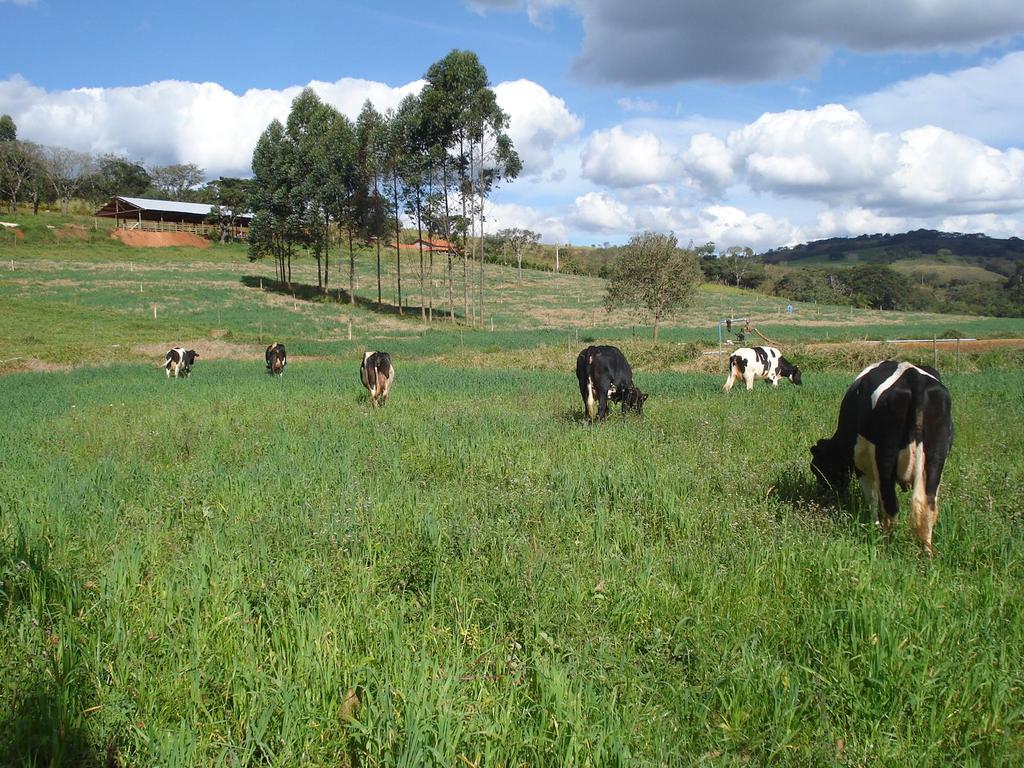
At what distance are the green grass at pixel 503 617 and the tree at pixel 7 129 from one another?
109508 millimetres

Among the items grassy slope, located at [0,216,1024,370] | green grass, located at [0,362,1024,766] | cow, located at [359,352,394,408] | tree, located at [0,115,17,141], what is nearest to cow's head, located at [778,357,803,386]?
cow, located at [359,352,394,408]

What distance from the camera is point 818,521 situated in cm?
607

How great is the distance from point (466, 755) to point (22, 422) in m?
13.6

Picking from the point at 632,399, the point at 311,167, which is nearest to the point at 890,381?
the point at 632,399

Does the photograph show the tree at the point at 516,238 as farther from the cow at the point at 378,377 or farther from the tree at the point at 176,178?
the cow at the point at 378,377

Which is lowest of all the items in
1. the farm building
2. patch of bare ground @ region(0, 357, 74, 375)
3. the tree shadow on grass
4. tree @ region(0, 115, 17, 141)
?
patch of bare ground @ region(0, 357, 74, 375)

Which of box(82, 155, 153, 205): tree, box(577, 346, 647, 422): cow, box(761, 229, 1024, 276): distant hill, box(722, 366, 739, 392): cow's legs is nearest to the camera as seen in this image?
box(577, 346, 647, 422): cow

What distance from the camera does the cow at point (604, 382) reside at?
42.2 feet

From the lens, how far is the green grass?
3.23 metres

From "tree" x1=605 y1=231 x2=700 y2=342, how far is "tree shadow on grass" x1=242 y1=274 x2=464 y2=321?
17.3m

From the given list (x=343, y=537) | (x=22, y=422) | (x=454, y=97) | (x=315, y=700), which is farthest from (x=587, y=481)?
(x=454, y=97)

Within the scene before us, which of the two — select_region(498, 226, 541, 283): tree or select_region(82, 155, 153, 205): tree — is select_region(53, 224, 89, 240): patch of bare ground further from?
select_region(498, 226, 541, 283): tree

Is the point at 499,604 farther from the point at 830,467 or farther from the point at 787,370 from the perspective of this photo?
the point at 787,370

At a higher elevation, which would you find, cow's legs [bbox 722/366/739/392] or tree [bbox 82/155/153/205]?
tree [bbox 82/155/153/205]
